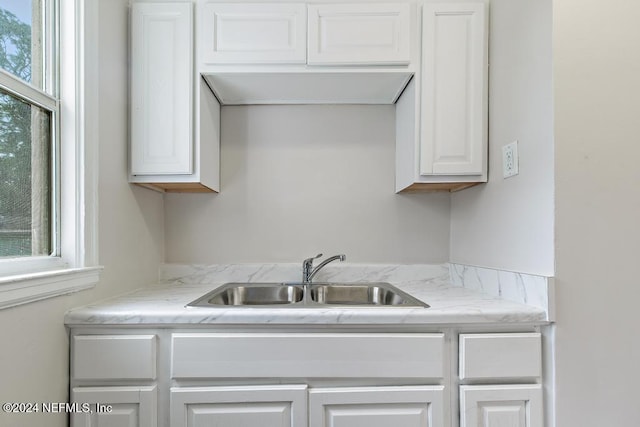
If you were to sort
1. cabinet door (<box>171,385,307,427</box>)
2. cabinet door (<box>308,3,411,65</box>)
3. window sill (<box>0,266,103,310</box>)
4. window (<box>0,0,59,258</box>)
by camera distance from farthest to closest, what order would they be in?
cabinet door (<box>308,3,411,65</box>), cabinet door (<box>171,385,307,427</box>), window (<box>0,0,59,258</box>), window sill (<box>0,266,103,310</box>)

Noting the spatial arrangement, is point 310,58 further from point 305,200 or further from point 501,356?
point 501,356

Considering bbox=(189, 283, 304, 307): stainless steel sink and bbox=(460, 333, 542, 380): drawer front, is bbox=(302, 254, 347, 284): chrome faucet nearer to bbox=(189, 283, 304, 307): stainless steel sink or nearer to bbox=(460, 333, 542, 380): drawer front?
bbox=(189, 283, 304, 307): stainless steel sink

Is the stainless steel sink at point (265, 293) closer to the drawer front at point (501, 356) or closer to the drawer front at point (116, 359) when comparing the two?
the drawer front at point (116, 359)

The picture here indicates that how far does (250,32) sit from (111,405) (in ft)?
4.72

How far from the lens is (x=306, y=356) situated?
3.43 ft

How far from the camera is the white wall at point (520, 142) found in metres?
1.06

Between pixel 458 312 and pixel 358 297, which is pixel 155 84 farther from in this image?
pixel 458 312

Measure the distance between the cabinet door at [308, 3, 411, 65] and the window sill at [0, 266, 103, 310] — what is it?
1.15m

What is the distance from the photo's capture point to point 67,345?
40.8 inches

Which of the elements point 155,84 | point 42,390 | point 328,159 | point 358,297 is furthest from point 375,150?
point 42,390

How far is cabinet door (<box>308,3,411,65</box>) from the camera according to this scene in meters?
1.34

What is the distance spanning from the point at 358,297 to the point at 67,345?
3.78 feet

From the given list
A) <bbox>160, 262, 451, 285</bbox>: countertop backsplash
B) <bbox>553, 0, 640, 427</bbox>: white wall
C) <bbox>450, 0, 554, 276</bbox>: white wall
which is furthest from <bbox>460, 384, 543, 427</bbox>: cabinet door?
<bbox>160, 262, 451, 285</bbox>: countertop backsplash

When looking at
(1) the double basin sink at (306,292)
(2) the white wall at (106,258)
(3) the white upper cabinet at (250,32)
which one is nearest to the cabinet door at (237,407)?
(2) the white wall at (106,258)
